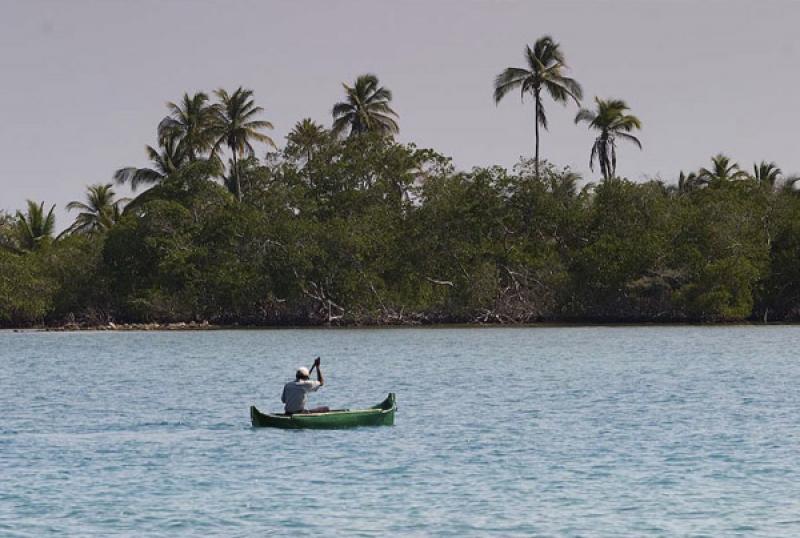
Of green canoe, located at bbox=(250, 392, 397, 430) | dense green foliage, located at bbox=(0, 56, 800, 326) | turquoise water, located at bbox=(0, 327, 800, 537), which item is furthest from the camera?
dense green foliage, located at bbox=(0, 56, 800, 326)

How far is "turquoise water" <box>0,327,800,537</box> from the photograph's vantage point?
65.6 ft

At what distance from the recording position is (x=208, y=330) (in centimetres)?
9175

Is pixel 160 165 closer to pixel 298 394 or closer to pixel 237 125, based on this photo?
pixel 237 125

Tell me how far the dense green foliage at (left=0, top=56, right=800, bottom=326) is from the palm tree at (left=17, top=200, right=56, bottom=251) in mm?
12197

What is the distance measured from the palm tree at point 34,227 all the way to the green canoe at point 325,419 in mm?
83253

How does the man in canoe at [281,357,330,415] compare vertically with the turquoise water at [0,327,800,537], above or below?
above

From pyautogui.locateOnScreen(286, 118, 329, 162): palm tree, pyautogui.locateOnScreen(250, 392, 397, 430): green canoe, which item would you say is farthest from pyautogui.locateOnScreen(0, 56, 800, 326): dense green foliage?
pyautogui.locateOnScreen(250, 392, 397, 430): green canoe

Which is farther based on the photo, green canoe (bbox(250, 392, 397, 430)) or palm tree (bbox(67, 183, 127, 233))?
palm tree (bbox(67, 183, 127, 233))

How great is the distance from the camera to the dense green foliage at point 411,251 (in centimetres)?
8769

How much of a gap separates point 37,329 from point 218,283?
1830cm

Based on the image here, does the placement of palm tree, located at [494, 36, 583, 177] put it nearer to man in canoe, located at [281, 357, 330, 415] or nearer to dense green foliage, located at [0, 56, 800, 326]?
dense green foliage, located at [0, 56, 800, 326]

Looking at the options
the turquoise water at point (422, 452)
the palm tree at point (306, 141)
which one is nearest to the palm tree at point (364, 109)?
the palm tree at point (306, 141)

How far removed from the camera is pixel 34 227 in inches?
4338

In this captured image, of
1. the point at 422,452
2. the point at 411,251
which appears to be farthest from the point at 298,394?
the point at 411,251
